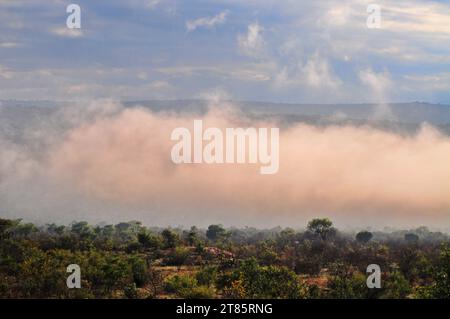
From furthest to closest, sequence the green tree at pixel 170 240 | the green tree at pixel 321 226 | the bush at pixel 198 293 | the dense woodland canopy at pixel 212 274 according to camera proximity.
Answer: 1. the green tree at pixel 321 226
2. the green tree at pixel 170 240
3. the dense woodland canopy at pixel 212 274
4. the bush at pixel 198 293

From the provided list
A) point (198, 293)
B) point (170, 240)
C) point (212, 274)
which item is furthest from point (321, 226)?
point (198, 293)

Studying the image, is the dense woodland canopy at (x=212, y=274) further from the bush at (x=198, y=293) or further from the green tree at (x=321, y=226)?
the green tree at (x=321, y=226)

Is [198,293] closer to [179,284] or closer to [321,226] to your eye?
[179,284]

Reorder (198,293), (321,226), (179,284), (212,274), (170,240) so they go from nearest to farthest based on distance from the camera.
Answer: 1. (198,293)
2. (179,284)
3. (212,274)
4. (170,240)
5. (321,226)

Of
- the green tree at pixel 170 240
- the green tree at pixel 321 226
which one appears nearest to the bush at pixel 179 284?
the green tree at pixel 170 240

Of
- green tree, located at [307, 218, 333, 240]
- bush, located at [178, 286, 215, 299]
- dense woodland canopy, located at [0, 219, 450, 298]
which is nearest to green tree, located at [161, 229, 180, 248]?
dense woodland canopy, located at [0, 219, 450, 298]

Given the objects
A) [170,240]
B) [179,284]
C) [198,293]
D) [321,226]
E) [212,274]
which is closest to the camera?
[198,293]

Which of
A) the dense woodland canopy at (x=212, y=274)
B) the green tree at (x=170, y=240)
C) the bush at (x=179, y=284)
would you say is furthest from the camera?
the green tree at (x=170, y=240)

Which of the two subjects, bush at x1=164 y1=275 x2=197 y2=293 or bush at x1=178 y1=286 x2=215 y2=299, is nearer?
bush at x1=178 y1=286 x2=215 y2=299

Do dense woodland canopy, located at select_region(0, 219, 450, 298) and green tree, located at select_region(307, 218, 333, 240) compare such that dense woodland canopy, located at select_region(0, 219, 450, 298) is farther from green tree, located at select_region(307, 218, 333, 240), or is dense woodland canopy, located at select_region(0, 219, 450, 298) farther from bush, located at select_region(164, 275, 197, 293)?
green tree, located at select_region(307, 218, 333, 240)
